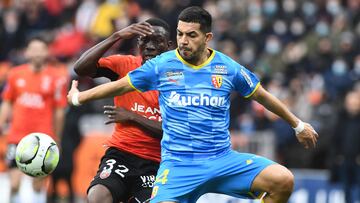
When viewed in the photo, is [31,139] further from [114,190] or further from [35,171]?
[114,190]

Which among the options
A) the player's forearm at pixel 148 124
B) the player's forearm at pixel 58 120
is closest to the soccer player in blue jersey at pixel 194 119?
the player's forearm at pixel 148 124

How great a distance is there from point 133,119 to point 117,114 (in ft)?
0.58

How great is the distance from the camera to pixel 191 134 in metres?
9.08

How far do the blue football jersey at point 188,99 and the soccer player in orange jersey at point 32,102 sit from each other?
5.61 m

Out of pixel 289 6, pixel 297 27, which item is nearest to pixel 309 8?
pixel 289 6

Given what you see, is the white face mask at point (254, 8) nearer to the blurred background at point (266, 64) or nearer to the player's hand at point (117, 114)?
the blurred background at point (266, 64)

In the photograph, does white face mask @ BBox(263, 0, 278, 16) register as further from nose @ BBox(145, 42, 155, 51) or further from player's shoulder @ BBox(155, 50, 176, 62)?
player's shoulder @ BBox(155, 50, 176, 62)

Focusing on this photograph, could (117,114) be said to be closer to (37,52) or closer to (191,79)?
(191,79)

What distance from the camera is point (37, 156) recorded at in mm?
10516

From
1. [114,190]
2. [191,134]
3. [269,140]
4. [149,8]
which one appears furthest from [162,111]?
[149,8]

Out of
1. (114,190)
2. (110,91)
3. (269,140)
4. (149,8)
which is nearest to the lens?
(110,91)

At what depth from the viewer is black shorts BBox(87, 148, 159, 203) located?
9766mm

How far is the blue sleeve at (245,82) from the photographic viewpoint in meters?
9.29

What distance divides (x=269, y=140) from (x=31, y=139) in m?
9.88
